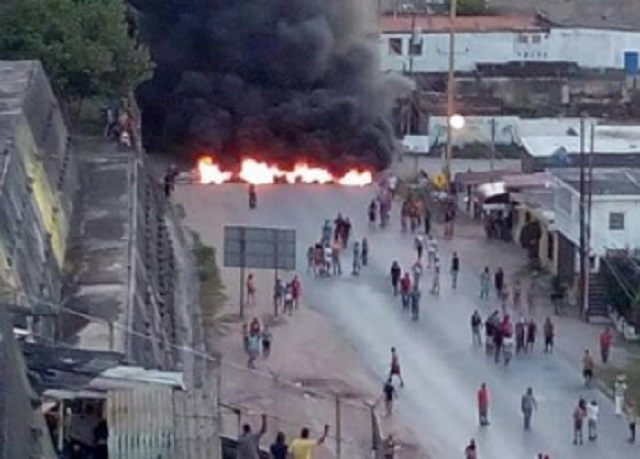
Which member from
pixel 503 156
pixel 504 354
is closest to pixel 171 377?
pixel 504 354

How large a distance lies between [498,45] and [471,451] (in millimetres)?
42594

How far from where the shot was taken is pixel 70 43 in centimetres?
4225

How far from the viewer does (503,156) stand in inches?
2493

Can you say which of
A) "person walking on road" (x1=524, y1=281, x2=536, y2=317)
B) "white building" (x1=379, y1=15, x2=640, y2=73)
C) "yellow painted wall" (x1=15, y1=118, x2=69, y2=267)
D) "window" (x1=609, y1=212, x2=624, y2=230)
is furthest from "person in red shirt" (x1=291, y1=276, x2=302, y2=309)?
"white building" (x1=379, y1=15, x2=640, y2=73)

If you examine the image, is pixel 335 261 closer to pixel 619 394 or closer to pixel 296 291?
pixel 296 291

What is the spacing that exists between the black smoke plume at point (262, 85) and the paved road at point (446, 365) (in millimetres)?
8683

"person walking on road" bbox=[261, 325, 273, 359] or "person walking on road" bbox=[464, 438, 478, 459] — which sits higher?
"person walking on road" bbox=[261, 325, 273, 359]

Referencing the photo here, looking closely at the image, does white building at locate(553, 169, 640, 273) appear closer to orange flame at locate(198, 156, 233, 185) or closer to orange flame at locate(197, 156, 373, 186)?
orange flame at locate(197, 156, 373, 186)

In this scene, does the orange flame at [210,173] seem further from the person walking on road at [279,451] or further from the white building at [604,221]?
the person walking on road at [279,451]

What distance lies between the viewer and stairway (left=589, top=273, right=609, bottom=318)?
43.5 meters

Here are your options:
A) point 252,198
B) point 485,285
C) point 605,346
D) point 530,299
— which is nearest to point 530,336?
point 605,346

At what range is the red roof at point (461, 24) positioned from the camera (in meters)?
74.4

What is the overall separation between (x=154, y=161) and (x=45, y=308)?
113 ft

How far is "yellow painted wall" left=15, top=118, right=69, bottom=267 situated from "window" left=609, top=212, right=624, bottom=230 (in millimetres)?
17160
